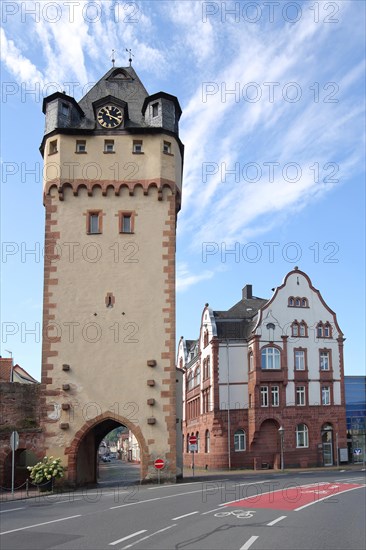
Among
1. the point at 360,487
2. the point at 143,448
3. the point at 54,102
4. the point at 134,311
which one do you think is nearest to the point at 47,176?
the point at 54,102

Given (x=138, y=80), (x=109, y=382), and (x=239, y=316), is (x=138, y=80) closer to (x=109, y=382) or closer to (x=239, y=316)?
(x=109, y=382)

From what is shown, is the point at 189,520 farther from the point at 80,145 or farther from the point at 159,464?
the point at 80,145

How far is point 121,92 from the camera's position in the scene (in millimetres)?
36125

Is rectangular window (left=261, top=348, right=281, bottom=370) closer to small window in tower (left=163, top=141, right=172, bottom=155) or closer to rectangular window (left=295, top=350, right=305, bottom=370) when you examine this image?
rectangular window (left=295, top=350, right=305, bottom=370)

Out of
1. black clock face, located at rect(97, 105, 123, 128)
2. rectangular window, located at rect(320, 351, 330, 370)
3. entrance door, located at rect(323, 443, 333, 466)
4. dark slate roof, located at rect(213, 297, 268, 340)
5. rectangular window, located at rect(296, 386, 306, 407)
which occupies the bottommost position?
entrance door, located at rect(323, 443, 333, 466)

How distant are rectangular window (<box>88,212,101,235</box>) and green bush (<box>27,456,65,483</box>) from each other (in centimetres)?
1104

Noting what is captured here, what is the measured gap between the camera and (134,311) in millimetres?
30656

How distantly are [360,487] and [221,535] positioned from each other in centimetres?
1545

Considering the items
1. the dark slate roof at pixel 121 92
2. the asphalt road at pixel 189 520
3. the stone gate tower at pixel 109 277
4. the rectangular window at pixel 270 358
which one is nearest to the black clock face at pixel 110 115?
the stone gate tower at pixel 109 277

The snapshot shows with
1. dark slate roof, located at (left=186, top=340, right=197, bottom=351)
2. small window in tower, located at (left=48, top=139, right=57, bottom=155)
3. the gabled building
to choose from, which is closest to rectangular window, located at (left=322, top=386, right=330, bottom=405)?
the gabled building

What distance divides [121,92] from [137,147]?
5208mm

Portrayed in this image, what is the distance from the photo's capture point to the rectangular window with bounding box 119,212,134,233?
31797 mm

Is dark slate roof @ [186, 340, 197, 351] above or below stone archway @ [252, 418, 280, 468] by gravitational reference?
above

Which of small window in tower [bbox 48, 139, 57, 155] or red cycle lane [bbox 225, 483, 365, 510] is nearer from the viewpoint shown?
red cycle lane [bbox 225, 483, 365, 510]
